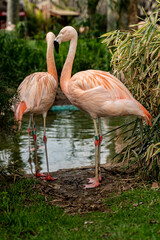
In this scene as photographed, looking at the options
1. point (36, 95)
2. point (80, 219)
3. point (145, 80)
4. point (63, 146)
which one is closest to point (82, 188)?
point (80, 219)

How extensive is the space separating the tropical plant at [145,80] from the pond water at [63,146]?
0.64m

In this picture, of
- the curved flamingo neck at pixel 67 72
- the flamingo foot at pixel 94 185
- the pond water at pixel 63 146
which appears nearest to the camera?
the flamingo foot at pixel 94 185

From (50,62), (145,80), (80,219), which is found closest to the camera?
(80,219)

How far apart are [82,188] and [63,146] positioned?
2.31 m

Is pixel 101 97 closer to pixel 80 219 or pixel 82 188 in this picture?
pixel 82 188

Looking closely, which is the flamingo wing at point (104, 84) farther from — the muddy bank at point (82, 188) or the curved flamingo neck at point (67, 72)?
the muddy bank at point (82, 188)

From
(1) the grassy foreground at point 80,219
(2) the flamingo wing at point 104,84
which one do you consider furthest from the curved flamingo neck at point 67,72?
(1) the grassy foreground at point 80,219

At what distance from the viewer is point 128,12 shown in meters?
12.7

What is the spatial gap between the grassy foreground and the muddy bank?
158mm

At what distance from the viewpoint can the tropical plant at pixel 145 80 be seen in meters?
4.54

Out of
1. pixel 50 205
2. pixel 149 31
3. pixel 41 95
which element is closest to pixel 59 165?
pixel 41 95

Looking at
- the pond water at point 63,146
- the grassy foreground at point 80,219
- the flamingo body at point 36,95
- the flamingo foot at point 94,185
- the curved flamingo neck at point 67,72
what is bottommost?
the pond water at point 63,146

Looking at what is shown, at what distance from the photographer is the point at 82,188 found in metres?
4.69

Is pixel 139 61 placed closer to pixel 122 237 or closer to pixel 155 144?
pixel 155 144
